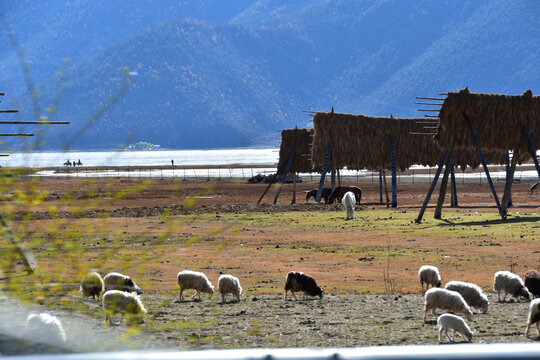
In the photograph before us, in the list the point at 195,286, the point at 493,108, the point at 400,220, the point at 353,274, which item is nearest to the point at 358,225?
the point at 400,220

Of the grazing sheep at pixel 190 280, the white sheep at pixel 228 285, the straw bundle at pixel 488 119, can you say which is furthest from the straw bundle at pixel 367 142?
the white sheep at pixel 228 285

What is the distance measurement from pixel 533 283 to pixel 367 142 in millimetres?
28320

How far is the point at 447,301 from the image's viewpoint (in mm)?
11000

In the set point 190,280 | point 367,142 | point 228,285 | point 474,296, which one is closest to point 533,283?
point 474,296

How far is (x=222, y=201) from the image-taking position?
Result: 162 feet

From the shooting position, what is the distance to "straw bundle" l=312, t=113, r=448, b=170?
40469mm

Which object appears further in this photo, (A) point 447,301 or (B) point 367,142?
(B) point 367,142

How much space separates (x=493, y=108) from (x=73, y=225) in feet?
84.7

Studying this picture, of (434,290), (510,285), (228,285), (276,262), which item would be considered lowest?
(276,262)

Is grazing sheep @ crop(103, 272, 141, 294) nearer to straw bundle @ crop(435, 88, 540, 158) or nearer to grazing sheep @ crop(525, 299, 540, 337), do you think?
grazing sheep @ crop(525, 299, 540, 337)

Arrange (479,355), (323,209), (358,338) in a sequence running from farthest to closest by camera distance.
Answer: (323,209), (358,338), (479,355)

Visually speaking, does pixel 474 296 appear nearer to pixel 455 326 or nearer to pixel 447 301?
pixel 447 301

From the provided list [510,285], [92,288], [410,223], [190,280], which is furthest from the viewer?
[410,223]

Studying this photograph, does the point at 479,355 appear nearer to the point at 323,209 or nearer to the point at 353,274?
the point at 353,274
